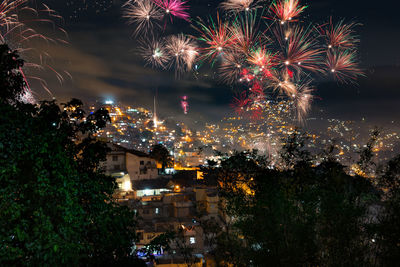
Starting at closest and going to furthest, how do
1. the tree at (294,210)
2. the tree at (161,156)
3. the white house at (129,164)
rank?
the tree at (294,210)
the white house at (129,164)
the tree at (161,156)

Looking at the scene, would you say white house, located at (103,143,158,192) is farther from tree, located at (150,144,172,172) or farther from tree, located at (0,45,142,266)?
tree, located at (0,45,142,266)

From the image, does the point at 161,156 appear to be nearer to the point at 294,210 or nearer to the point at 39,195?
the point at 294,210

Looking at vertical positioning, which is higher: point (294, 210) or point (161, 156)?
point (161, 156)

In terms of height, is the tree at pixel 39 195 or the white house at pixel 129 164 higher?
the white house at pixel 129 164

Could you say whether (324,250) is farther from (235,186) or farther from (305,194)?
(235,186)

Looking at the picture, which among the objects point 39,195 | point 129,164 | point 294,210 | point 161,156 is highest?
point 161,156

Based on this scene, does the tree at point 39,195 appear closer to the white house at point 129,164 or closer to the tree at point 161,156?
the white house at point 129,164

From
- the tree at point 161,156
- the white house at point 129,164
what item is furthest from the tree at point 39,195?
the tree at point 161,156

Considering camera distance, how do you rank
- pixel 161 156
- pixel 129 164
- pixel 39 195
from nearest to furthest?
pixel 39 195, pixel 129 164, pixel 161 156

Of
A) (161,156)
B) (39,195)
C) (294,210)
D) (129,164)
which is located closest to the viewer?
(39,195)

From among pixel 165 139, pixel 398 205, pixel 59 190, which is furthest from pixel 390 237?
pixel 165 139

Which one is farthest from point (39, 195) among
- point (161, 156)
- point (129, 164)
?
point (161, 156)
